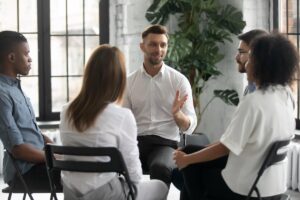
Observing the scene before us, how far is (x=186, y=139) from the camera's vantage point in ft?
12.9

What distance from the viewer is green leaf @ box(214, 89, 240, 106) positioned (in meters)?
5.91

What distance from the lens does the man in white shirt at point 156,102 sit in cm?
402

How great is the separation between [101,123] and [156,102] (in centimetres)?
130

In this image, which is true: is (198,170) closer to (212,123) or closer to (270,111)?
(270,111)

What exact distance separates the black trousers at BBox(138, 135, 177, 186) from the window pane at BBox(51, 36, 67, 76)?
2.69m

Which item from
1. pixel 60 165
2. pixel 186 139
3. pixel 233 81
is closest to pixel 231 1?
pixel 233 81

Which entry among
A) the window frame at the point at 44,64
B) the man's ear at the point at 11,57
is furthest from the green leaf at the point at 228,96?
the man's ear at the point at 11,57

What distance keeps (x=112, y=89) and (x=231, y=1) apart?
3490 mm

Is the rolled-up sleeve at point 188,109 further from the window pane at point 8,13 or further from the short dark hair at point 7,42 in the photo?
the window pane at point 8,13

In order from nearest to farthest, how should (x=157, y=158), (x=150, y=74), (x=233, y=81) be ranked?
(x=157, y=158) < (x=150, y=74) < (x=233, y=81)

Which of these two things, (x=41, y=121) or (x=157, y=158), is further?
(x=41, y=121)

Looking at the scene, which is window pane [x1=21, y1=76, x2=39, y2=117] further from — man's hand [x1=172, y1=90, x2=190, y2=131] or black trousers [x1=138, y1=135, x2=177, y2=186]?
man's hand [x1=172, y1=90, x2=190, y2=131]

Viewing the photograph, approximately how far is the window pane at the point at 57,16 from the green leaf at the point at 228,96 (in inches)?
74.2

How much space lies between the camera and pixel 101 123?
9.47 ft
